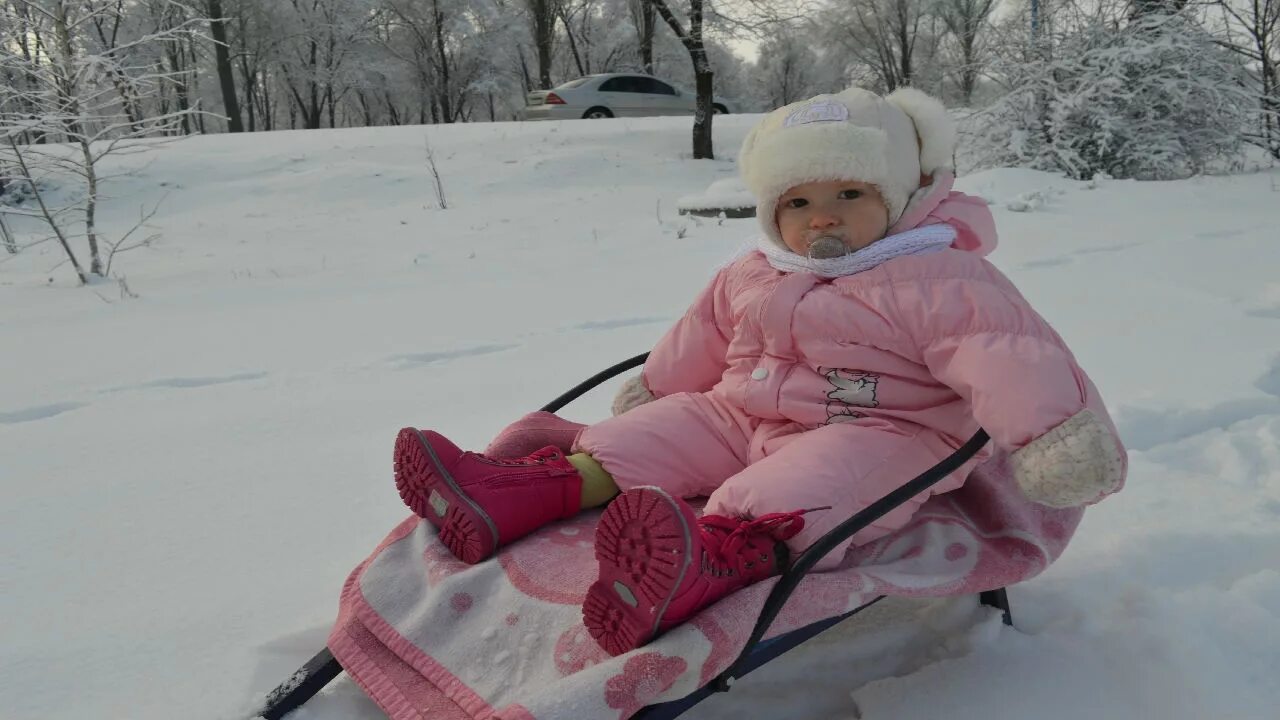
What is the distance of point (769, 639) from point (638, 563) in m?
0.27

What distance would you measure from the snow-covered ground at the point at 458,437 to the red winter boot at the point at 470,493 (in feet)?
1.09

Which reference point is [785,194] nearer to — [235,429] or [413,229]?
[235,429]

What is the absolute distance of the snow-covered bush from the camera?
770 centimetres

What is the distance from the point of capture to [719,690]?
1.30 metres

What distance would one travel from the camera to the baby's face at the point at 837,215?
179 centimetres

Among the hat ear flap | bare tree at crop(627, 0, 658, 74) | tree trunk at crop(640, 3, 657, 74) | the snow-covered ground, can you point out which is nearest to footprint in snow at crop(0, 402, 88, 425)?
the snow-covered ground

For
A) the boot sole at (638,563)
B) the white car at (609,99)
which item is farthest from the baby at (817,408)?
the white car at (609,99)

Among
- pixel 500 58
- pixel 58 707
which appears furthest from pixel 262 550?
pixel 500 58

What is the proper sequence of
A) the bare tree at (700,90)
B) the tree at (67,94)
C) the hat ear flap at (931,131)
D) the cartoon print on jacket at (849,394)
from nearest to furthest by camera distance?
the cartoon print on jacket at (849,394), the hat ear flap at (931,131), the tree at (67,94), the bare tree at (700,90)

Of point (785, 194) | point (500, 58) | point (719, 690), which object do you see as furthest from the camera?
point (500, 58)

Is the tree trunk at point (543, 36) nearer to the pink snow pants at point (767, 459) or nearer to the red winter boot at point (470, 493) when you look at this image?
the pink snow pants at point (767, 459)

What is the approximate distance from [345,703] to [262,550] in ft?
2.15

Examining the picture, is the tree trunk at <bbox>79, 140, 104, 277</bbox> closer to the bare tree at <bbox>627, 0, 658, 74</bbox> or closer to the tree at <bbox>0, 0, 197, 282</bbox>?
the tree at <bbox>0, 0, 197, 282</bbox>

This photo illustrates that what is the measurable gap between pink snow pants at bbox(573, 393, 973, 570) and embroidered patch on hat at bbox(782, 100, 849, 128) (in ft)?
2.04
